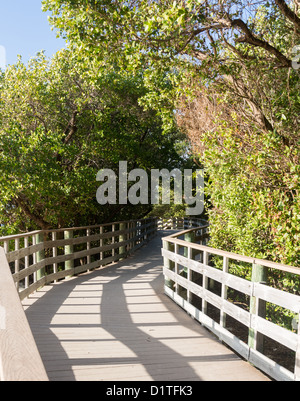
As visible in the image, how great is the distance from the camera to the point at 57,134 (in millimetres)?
12633

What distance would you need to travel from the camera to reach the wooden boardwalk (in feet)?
12.4

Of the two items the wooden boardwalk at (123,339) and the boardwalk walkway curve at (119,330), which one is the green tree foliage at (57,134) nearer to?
the boardwalk walkway curve at (119,330)

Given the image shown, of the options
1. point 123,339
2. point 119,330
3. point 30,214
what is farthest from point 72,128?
point 123,339

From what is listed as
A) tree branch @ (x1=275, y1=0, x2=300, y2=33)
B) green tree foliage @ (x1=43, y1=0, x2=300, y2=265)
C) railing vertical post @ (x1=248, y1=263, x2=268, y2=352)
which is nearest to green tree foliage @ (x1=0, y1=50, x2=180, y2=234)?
green tree foliage @ (x1=43, y1=0, x2=300, y2=265)

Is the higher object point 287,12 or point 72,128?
point 287,12

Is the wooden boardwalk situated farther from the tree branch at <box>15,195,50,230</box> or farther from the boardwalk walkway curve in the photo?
the tree branch at <box>15,195,50,230</box>

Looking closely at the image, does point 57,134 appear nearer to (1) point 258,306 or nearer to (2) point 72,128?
(2) point 72,128

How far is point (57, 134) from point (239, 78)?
674cm

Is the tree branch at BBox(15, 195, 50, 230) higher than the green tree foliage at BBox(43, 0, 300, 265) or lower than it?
lower

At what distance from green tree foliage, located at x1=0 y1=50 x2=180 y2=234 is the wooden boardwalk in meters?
5.00

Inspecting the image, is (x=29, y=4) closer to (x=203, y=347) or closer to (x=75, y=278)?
(x=75, y=278)

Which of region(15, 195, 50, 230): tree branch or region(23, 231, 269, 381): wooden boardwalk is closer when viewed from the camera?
region(23, 231, 269, 381): wooden boardwalk

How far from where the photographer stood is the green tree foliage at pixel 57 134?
11.8 metres

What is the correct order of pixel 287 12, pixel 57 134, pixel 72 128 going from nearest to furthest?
pixel 287 12
pixel 57 134
pixel 72 128
